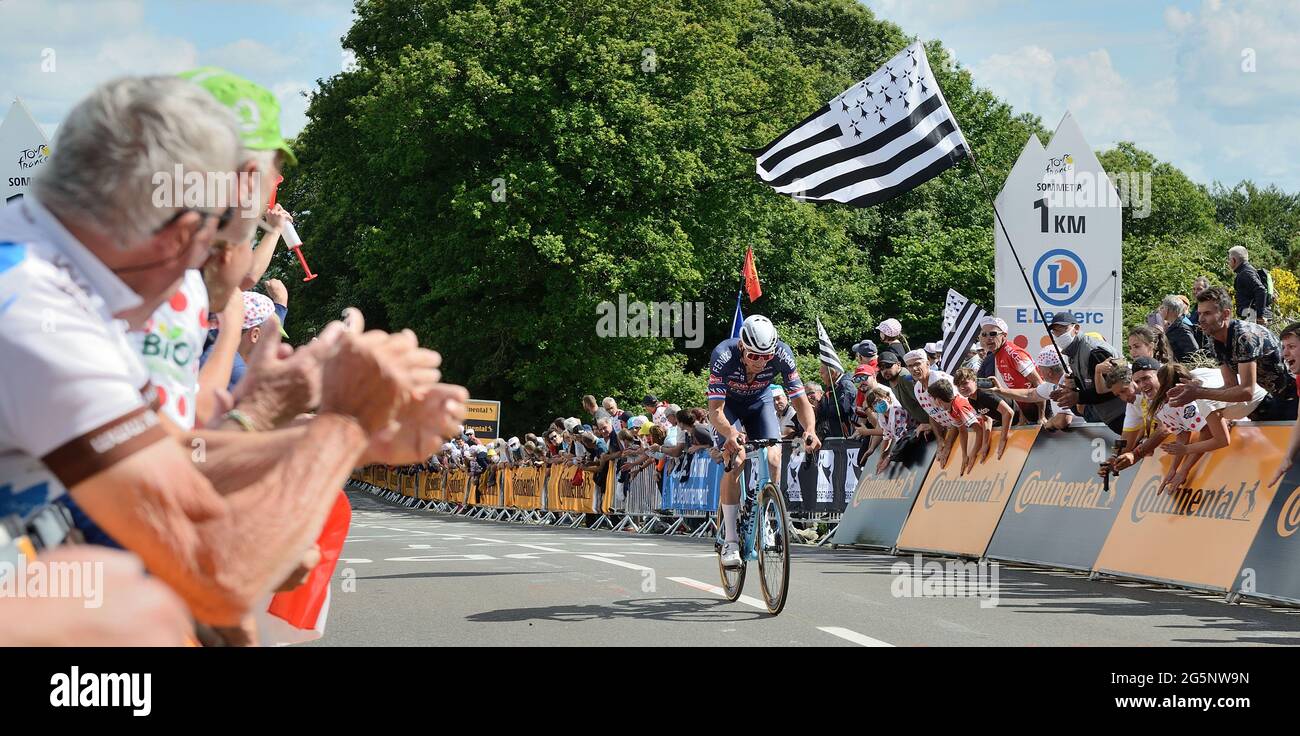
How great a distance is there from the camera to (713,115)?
147 ft

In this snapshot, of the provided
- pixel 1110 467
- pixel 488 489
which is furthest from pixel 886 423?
pixel 488 489

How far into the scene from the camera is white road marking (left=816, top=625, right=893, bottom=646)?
28.7 feet

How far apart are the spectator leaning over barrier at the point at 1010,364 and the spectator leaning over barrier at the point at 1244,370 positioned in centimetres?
397

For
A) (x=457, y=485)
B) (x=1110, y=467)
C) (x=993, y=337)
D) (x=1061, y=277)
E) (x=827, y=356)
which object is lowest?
(x=457, y=485)

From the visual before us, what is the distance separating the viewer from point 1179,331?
1535 centimetres

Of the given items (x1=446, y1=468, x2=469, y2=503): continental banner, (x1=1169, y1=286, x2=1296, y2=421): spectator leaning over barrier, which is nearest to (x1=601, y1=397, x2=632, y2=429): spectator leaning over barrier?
(x1=446, y1=468, x2=469, y2=503): continental banner

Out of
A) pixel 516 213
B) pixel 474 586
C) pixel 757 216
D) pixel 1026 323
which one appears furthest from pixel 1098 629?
pixel 757 216

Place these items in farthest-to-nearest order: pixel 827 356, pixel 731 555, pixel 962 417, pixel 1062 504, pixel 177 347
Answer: pixel 827 356, pixel 962 417, pixel 1062 504, pixel 731 555, pixel 177 347

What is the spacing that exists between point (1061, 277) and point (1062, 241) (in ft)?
2.09

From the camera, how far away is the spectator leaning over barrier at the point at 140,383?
2.15 m
